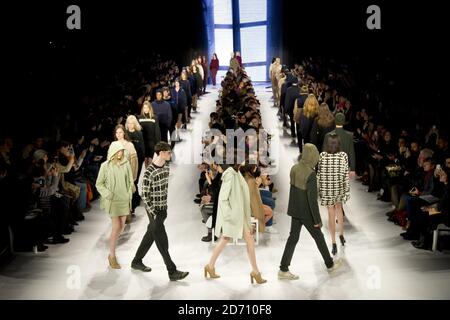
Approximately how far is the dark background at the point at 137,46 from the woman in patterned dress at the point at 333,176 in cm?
538

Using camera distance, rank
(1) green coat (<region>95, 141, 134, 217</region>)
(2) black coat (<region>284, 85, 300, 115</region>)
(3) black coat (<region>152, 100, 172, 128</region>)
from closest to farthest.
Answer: (1) green coat (<region>95, 141, 134, 217</region>) < (3) black coat (<region>152, 100, 172, 128</region>) < (2) black coat (<region>284, 85, 300, 115</region>)

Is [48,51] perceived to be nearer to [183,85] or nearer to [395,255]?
[183,85]

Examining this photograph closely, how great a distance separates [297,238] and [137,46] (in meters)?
14.5

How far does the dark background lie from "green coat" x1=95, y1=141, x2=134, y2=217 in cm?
Result: 496

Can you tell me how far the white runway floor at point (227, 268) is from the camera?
7.55 metres

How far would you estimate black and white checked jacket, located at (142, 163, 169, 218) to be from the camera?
7535 millimetres

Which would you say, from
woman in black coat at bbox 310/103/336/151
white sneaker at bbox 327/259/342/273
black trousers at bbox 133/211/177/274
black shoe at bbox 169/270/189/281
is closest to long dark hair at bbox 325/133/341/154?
white sneaker at bbox 327/259/342/273

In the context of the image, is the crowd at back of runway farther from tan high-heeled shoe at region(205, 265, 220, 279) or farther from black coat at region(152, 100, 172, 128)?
tan high-heeled shoe at region(205, 265, 220, 279)

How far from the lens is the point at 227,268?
8266 mm

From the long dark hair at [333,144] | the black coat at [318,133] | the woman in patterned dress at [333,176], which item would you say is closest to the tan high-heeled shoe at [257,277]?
the woman in patterned dress at [333,176]

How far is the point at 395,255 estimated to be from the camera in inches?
340

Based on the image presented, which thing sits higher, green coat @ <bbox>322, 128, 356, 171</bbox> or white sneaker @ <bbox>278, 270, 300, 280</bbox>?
green coat @ <bbox>322, 128, 356, 171</bbox>

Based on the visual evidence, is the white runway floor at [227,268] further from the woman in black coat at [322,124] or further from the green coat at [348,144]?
the woman in black coat at [322,124]

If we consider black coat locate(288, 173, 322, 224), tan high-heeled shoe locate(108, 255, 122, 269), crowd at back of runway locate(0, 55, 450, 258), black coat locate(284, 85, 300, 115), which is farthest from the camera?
black coat locate(284, 85, 300, 115)
